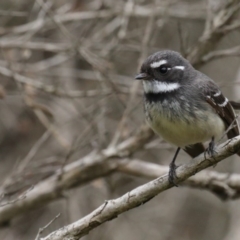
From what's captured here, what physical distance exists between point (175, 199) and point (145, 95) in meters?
4.29

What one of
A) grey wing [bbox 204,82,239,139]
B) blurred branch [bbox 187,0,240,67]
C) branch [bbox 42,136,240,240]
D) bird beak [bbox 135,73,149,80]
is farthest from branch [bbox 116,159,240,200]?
branch [bbox 42,136,240,240]

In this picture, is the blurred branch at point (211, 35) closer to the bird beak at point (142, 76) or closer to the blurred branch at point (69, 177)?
the blurred branch at point (69, 177)

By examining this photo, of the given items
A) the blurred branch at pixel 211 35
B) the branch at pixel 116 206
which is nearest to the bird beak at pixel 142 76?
the branch at pixel 116 206

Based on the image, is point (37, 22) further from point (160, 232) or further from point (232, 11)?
point (160, 232)

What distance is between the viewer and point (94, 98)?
26.9ft

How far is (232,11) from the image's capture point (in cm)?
633

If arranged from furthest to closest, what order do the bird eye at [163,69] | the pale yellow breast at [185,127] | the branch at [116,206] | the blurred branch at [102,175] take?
the blurred branch at [102,175]
the bird eye at [163,69]
the pale yellow breast at [185,127]
the branch at [116,206]

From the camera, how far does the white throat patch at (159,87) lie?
5133 mm

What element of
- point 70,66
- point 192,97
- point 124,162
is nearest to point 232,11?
point 192,97

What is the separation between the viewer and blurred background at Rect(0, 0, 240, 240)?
21.5 ft

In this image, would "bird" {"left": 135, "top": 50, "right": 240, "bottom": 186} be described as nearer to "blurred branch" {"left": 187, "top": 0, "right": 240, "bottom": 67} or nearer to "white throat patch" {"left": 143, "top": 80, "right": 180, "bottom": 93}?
"white throat patch" {"left": 143, "top": 80, "right": 180, "bottom": 93}

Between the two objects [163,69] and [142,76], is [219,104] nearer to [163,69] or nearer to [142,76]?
[163,69]

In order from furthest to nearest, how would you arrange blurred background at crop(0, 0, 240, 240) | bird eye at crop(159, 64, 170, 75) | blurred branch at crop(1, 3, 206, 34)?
blurred branch at crop(1, 3, 206, 34) < blurred background at crop(0, 0, 240, 240) < bird eye at crop(159, 64, 170, 75)

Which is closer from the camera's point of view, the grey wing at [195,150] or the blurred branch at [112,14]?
the grey wing at [195,150]
